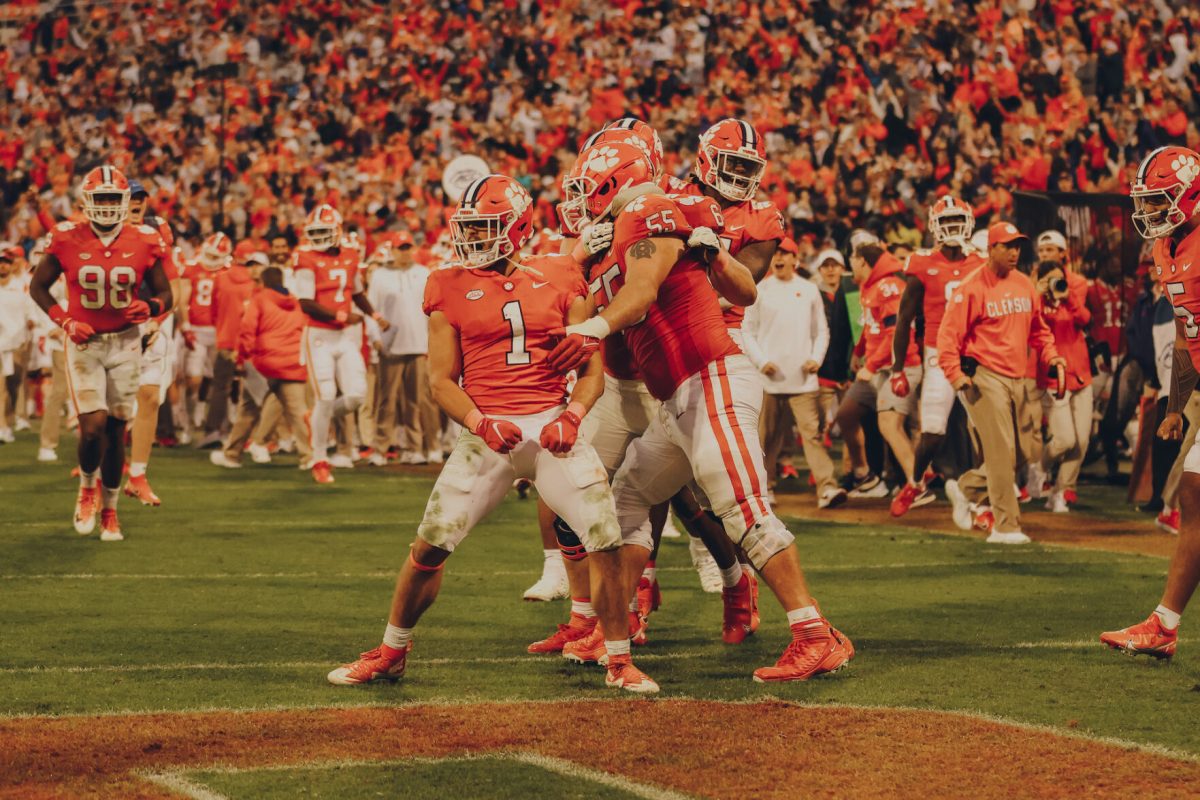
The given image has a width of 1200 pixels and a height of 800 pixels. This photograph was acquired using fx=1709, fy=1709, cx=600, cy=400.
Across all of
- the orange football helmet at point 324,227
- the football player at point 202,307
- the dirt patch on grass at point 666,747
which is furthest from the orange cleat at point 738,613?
the football player at point 202,307

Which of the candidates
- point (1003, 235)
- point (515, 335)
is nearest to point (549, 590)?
point (515, 335)

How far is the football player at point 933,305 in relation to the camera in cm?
1324

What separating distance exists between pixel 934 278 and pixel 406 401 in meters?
7.66

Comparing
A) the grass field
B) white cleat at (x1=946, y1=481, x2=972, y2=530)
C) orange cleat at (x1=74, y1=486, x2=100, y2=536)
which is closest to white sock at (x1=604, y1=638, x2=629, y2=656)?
the grass field

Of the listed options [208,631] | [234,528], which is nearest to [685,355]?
[208,631]

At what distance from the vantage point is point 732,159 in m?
8.16

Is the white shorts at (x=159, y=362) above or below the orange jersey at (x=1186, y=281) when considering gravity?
below

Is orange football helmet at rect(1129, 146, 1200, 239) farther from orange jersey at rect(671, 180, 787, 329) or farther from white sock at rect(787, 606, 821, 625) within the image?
white sock at rect(787, 606, 821, 625)

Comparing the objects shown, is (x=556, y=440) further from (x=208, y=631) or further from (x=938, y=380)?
(x=938, y=380)

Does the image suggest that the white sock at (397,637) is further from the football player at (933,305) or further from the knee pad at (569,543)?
the football player at (933,305)

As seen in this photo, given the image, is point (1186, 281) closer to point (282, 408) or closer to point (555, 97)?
point (282, 408)

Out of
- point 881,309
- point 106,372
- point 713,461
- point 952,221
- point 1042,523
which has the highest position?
point 952,221

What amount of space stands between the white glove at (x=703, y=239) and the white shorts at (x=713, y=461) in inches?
21.2

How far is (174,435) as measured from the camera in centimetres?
2194
